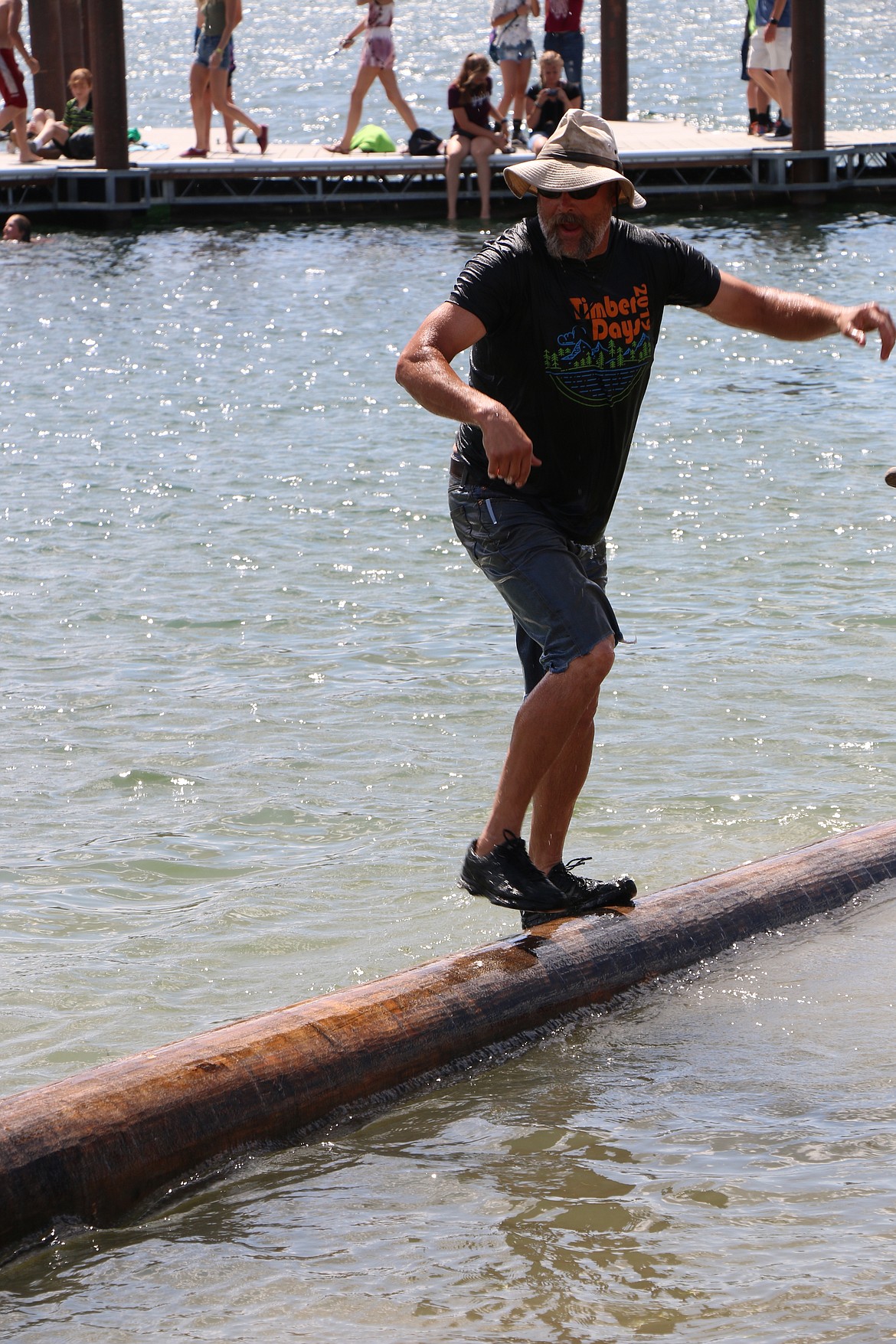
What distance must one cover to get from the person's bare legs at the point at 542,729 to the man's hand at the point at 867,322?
3.32 feet

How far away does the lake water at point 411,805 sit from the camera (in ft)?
10.9

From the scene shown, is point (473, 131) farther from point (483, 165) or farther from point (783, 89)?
point (783, 89)

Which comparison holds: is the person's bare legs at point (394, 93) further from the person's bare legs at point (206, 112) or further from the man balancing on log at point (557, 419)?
the man balancing on log at point (557, 419)

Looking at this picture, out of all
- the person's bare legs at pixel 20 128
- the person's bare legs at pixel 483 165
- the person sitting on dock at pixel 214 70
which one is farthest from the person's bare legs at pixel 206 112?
the person's bare legs at pixel 483 165

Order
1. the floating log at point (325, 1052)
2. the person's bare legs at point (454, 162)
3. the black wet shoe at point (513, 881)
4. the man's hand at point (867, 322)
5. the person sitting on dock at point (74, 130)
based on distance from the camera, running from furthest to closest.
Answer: the person sitting on dock at point (74, 130) < the person's bare legs at point (454, 162) < the man's hand at point (867, 322) < the black wet shoe at point (513, 881) < the floating log at point (325, 1052)

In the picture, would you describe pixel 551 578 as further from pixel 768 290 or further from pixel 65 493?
pixel 65 493

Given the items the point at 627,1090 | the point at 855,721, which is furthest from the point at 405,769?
the point at 627,1090

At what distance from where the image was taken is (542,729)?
4445 millimetres

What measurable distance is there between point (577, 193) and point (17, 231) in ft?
64.6

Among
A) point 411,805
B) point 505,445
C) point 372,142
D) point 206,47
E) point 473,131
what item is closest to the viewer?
point 505,445

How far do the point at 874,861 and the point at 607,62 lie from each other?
26.9 metres

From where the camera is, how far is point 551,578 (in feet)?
14.6

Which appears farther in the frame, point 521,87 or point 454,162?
point 521,87

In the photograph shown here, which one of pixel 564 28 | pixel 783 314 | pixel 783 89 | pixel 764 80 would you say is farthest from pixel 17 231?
pixel 783 314
